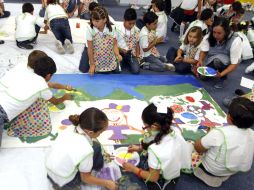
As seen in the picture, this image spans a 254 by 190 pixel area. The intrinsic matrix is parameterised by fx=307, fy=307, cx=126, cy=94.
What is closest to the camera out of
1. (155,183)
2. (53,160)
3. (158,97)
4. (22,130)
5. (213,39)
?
(53,160)

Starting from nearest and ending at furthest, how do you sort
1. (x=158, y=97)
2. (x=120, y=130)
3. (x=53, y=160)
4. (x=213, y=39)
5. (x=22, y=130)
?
1. (x=53, y=160)
2. (x=22, y=130)
3. (x=120, y=130)
4. (x=158, y=97)
5. (x=213, y=39)

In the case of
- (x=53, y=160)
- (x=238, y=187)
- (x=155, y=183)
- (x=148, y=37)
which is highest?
(x=148, y=37)

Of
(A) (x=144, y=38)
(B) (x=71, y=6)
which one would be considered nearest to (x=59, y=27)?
(A) (x=144, y=38)

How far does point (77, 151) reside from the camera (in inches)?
62.9

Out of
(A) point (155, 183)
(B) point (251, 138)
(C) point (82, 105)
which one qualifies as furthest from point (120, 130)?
(B) point (251, 138)

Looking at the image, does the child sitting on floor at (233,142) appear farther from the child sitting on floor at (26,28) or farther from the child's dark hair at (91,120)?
the child sitting on floor at (26,28)

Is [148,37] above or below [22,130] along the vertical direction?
above

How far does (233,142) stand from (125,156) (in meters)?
0.72

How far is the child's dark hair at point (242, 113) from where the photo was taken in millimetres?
1726

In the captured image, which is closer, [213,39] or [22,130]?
[22,130]

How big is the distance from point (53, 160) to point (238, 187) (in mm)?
1259

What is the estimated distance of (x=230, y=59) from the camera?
3160mm

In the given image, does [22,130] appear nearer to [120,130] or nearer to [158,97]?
[120,130]

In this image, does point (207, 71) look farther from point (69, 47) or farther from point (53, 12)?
point (53, 12)
